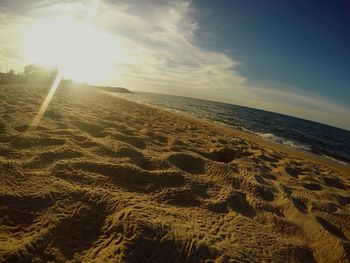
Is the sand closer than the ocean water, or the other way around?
the sand

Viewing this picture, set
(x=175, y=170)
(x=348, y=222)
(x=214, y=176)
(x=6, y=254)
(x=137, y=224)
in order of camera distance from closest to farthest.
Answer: (x=6, y=254) < (x=137, y=224) < (x=348, y=222) < (x=175, y=170) < (x=214, y=176)

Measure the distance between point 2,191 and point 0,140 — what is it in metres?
1.91

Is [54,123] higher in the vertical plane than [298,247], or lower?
higher

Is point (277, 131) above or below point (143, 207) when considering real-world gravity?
below

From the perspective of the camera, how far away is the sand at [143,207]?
2.53 metres

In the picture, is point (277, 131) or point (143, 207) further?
point (277, 131)

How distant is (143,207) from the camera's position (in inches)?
126

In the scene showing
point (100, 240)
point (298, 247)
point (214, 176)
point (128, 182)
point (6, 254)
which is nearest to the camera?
point (6, 254)

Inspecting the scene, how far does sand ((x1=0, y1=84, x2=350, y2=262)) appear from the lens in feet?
8.30

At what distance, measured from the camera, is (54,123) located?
605cm

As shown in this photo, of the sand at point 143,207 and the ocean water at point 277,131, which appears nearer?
the sand at point 143,207

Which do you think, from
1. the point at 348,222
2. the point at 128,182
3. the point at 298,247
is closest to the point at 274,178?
the point at 348,222

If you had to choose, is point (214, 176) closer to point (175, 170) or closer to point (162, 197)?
point (175, 170)

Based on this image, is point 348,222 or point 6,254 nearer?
point 6,254
